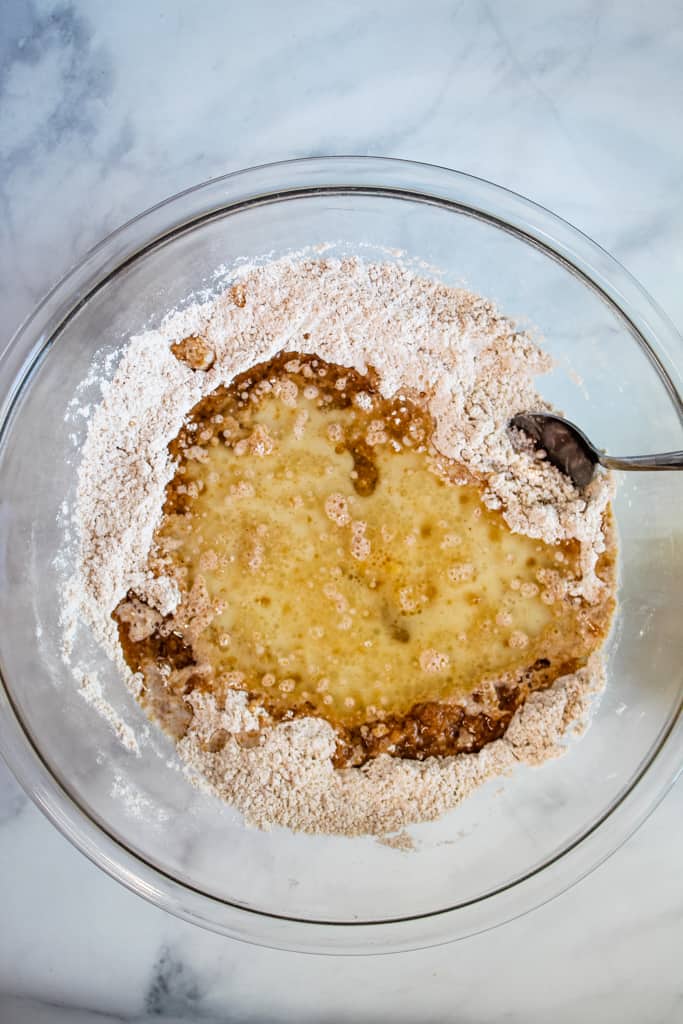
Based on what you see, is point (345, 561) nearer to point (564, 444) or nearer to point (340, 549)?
point (340, 549)

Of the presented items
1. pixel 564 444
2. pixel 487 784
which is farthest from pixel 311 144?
pixel 487 784

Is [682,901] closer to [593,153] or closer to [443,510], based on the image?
[443,510]

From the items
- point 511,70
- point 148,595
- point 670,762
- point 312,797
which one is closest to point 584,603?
point 670,762

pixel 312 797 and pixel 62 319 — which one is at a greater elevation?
pixel 62 319

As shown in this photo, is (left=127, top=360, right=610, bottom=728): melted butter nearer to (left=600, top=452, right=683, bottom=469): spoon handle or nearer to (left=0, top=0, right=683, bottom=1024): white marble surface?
(left=600, top=452, right=683, bottom=469): spoon handle

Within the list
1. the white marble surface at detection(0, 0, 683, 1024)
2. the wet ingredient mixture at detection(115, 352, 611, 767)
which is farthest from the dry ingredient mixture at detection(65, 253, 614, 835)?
the white marble surface at detection(0, 0, 683, 1024)

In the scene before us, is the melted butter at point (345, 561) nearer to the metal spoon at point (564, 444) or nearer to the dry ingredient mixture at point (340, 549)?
the dry ingredient mixture at point (340, 549)
